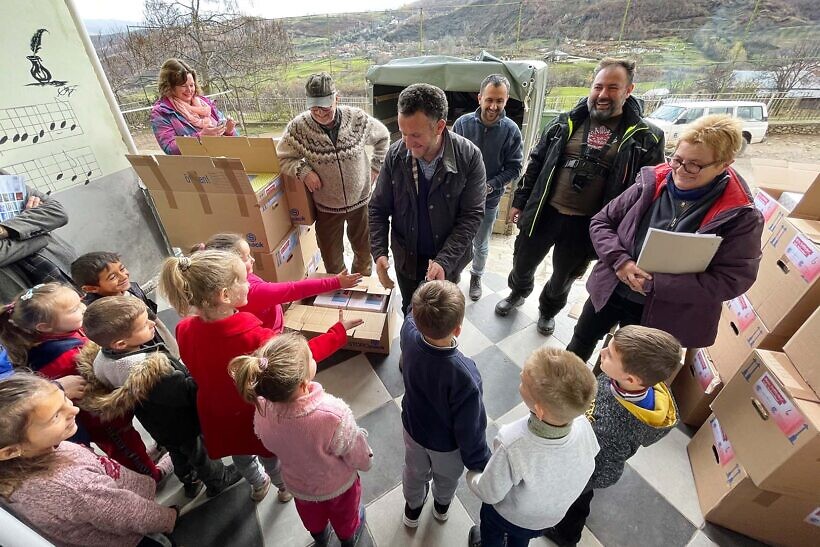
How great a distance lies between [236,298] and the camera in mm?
1155

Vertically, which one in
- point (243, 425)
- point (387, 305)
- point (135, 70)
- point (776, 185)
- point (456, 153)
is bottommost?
point (387, 305)

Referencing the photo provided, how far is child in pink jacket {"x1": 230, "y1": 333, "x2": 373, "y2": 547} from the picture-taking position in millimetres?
914

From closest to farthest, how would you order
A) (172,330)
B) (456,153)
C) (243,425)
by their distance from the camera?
(243,425) → (456,153) → (172,330)

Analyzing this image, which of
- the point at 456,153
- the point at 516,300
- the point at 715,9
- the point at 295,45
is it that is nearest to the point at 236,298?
the point at 456,153

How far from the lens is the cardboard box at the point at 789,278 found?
4.62 ft

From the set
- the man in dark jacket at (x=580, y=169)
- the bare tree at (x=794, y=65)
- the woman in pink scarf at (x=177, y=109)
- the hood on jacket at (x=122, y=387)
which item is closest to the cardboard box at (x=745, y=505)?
the man in dark jacket at (x=580, y=169)

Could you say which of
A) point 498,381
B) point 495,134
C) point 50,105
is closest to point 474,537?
point 498,381

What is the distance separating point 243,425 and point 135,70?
4.31 meters

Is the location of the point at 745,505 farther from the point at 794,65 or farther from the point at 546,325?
the point at 794,65

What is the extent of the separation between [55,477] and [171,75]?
2.30 meters

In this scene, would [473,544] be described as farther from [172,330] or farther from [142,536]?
[172,330]

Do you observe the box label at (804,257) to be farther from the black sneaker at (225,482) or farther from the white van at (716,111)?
the white van at (716,111)

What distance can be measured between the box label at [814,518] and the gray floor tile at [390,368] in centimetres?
172

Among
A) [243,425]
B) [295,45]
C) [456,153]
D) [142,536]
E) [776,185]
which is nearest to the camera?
[142,536]
